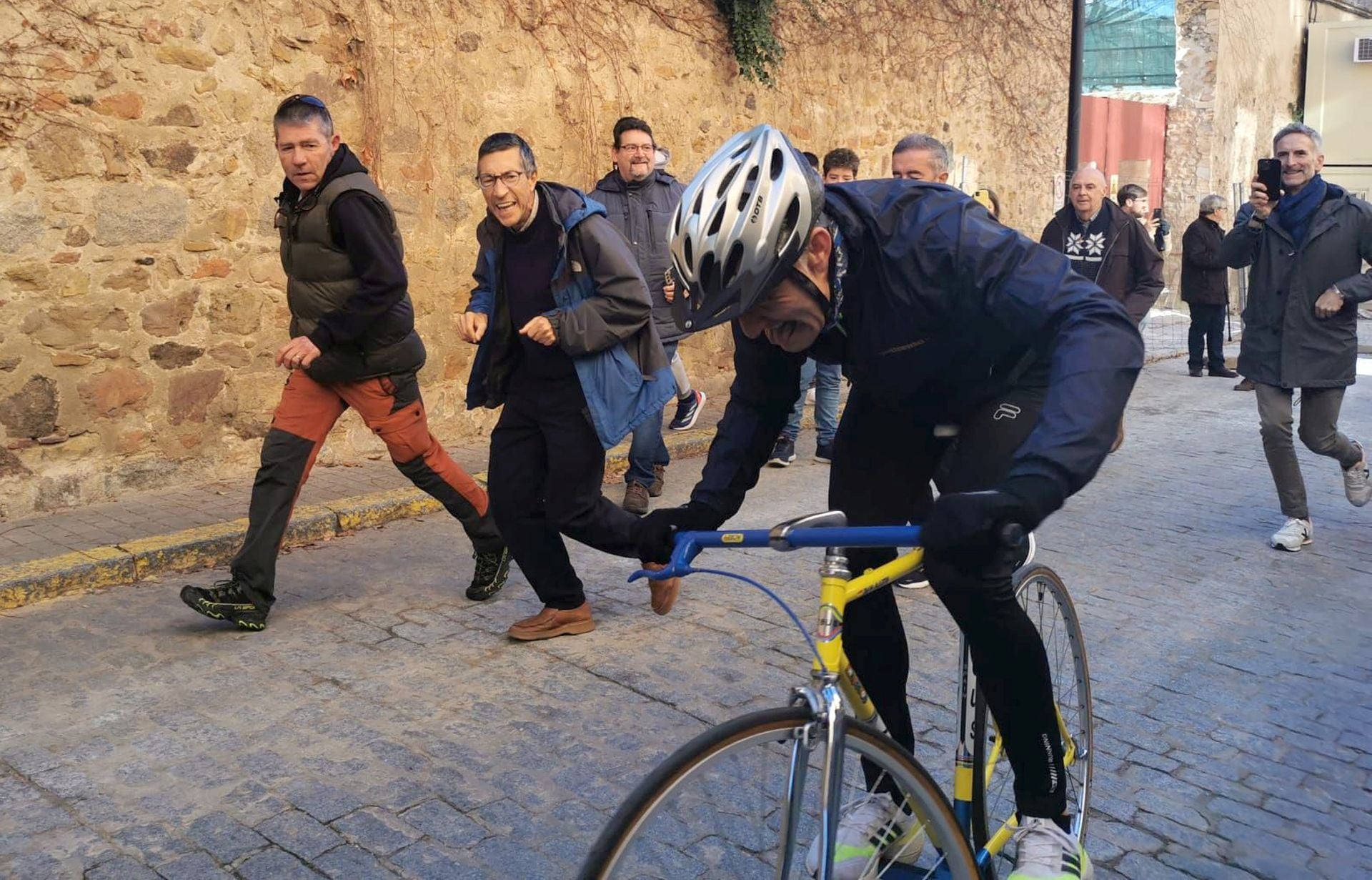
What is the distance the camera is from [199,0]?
756 cm

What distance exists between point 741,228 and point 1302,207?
558cm

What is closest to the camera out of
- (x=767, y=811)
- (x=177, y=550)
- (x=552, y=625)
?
(x=767, y=811)

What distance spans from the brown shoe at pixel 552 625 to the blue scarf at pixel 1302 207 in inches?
172

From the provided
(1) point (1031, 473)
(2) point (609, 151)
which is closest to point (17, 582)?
(1) point (1031, 473)

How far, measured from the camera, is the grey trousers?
6.84 meters

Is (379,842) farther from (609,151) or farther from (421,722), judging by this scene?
(609,151)

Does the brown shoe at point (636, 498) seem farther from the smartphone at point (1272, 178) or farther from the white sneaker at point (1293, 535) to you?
the smartphone at point (1272, 178)

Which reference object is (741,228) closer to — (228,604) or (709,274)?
(709,274)

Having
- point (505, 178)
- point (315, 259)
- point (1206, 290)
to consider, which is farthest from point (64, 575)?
point (1206, 290)

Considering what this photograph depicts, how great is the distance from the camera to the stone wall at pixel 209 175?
6914 millimetres

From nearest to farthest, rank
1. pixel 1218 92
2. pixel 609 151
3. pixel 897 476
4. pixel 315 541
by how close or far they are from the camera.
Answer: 1. pixel 897 476
2. pixel 315 541
3. pixel 609 151
4. pixel 1218 92

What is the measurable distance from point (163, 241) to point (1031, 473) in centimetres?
640

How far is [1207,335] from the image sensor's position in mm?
14477

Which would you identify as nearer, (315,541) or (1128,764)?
(1128,764)
